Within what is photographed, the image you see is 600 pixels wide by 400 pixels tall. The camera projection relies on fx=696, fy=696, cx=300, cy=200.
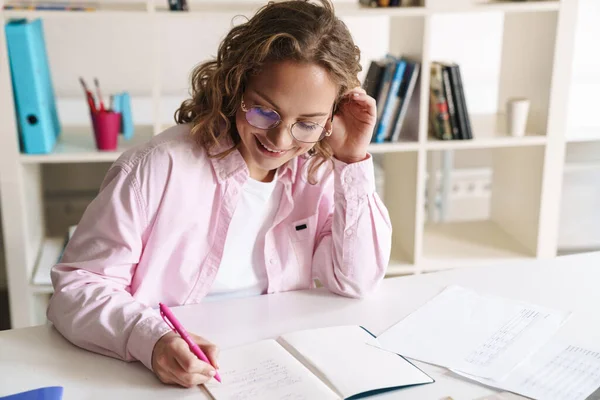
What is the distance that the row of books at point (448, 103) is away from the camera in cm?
217

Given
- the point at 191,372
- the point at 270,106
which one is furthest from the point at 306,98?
the point at 191,372

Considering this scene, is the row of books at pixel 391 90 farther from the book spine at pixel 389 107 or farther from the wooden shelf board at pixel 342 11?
the wooden shelf board at pixel 342 11

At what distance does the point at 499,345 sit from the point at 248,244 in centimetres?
54

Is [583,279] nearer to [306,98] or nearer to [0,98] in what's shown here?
[306,98]

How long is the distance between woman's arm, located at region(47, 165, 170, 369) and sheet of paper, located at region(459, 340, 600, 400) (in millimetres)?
520

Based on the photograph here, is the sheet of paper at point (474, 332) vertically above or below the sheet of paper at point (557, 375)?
above

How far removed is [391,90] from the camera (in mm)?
2158

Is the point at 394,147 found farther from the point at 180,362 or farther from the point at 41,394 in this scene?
the point at 41,394

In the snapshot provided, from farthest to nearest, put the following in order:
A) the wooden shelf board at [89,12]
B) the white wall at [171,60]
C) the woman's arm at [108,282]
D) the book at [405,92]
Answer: the white wall at [171,60] → the book at [405,92] → the wooden shelf board at [89,12] → the woman's arm at [108,282]

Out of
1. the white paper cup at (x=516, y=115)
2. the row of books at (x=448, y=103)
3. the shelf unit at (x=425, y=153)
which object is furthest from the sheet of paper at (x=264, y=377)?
the white paper cup at (x=516, y=115)

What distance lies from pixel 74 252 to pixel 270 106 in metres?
0.42

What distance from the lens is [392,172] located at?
2.46 m

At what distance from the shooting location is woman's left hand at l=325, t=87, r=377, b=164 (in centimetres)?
139

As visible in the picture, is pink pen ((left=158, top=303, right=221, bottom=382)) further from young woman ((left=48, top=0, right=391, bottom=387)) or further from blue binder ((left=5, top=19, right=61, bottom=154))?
blue binder ((left=5, top=19, right=61, bottom=154))
